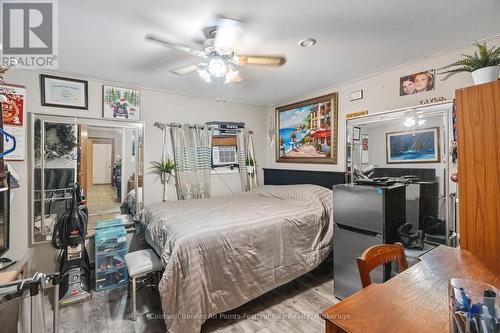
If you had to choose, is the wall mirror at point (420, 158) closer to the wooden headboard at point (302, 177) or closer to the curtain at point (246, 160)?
the wooden headboard at point (302, 177)

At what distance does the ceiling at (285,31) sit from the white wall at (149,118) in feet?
1.39

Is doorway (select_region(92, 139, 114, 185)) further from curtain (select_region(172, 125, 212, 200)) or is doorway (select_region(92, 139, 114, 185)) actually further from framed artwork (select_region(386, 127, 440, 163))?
framed artwork (select_region(386, 127, 440, 163))

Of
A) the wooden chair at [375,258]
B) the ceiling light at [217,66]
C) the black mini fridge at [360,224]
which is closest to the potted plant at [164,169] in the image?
the ceiling light at [217,66]

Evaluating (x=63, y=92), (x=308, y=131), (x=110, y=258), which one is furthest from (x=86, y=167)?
(x=308, y=131)

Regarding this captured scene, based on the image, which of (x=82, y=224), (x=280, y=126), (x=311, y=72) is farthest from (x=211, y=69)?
(x=280, y=126)

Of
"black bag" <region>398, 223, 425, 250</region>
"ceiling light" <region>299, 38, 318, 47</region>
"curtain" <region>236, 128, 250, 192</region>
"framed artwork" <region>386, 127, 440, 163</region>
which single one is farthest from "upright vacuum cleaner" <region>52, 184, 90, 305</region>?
"framed artwork" <region>386, 127, 440, 163</region>

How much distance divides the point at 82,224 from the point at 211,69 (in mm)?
2112

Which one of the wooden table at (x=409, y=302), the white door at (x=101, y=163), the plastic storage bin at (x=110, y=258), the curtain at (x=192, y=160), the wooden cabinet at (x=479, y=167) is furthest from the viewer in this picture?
the curtain at (x=192, y=160)

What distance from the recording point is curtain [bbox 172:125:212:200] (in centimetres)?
343

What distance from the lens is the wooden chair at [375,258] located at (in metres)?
1.17

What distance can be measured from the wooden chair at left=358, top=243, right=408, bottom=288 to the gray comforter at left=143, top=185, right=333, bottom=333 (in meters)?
1.10

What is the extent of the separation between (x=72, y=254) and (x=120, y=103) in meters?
1.86

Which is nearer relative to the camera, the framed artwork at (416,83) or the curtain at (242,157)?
the framed artwork at (416,83)

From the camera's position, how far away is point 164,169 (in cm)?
331
